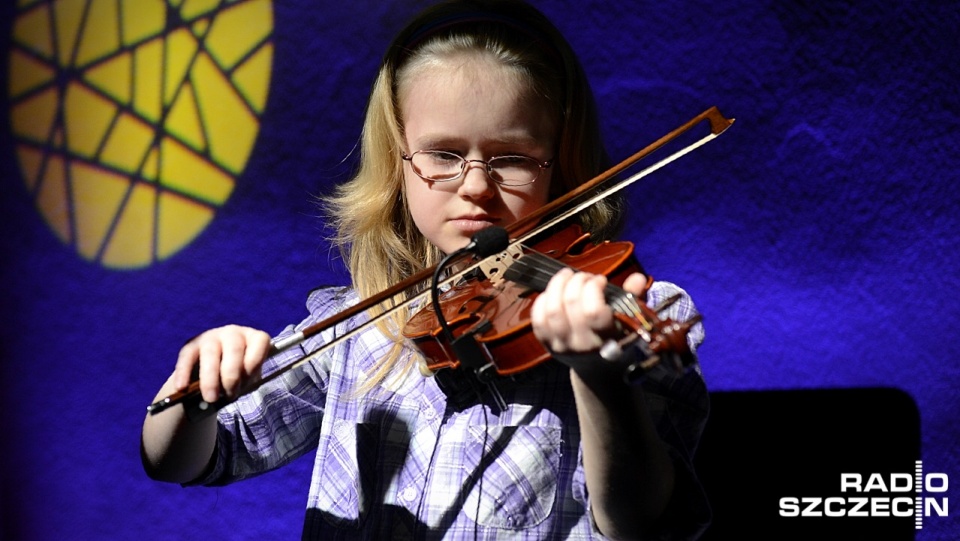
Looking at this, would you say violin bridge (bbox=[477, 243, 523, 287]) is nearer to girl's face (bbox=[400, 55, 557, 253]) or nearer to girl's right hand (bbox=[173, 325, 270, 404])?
girl's face (bbox=[400, 55, 557, 253])

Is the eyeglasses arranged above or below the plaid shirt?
above

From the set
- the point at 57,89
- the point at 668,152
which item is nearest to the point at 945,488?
the point at 668,152

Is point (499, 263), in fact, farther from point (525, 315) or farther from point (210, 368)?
point (210, 368)

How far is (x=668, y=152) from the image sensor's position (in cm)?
103

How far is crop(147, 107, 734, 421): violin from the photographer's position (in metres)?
0.58

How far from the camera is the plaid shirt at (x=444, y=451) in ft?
2.58

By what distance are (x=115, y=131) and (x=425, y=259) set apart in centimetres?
49

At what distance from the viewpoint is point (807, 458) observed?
1031 millimetres

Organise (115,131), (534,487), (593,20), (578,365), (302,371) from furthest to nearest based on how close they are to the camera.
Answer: (115,131)
(593,20)
(302,371)
(534,487)
(578,365)

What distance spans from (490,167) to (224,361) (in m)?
0.29

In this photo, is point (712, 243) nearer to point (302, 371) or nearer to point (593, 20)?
point (593, 20)

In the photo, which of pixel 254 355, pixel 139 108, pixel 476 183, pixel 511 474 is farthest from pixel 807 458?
pixel 139 108

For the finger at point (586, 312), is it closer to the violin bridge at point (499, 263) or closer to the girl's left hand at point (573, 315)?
the girl's left hand at point (573, 315)

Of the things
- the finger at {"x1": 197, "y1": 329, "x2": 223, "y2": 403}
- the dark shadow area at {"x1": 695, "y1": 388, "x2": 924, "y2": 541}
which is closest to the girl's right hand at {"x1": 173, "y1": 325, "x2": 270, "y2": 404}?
the finger at {"x1": 197, "y1": 329, "x2": 223, "y2": 403}
